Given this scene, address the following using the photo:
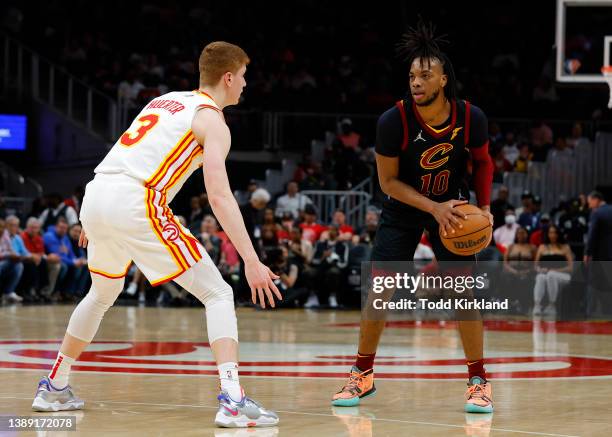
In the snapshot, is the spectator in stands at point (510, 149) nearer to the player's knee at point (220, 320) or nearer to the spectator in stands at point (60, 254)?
the spectator in stands at point (60, 254)

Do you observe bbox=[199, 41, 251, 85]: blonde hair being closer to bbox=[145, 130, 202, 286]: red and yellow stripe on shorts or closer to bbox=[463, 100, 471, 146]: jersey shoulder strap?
bbox=[145, 130, 202, 286]: red and yellow stripe on shorts

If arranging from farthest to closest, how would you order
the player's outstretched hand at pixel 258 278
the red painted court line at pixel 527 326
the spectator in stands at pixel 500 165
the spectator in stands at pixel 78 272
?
the spectator in stands at pixel 500 165 → the spectator in stands at pixel 78 272 → the red painted court line at pixel 527 326 → the player's outstretched hand at pixel 258 278

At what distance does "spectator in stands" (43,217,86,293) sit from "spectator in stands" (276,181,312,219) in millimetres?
3712

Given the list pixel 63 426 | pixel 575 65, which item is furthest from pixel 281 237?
pixel 63 426

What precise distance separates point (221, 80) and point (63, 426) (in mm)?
1857

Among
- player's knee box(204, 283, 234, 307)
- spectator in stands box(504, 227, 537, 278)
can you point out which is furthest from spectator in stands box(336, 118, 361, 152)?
player's knee box(204, 283, 234, 307)

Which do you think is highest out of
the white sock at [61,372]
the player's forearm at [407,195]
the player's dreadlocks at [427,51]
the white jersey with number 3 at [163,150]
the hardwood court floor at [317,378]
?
the player's dreadlocks at [427,51]

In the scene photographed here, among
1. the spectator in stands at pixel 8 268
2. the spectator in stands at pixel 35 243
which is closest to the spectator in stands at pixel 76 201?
the spectator in stands at pixel 35 243

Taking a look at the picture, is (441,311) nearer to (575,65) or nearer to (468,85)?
(575,65)

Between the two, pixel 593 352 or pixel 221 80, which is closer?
pixel 221 80

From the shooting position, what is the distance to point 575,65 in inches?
596

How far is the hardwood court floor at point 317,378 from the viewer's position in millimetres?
5633

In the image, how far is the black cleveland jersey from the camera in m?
6.43

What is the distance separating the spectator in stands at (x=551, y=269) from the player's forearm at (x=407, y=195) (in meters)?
9.54
